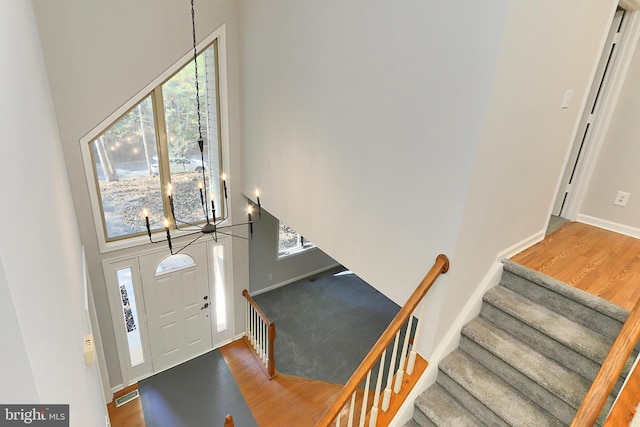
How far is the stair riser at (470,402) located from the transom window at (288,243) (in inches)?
165

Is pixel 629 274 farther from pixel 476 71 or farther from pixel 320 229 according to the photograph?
pixel 320 229

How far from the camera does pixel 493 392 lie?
209cm

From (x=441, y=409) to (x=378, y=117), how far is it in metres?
2.01

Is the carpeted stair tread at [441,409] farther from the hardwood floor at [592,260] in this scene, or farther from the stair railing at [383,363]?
the hardwood floor at [592,260]

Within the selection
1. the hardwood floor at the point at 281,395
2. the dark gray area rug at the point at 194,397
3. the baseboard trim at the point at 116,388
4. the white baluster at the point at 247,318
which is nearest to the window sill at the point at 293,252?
the white baluster at the point at 247,318

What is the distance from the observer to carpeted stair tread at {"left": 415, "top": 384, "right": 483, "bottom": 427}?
2119 millimetres

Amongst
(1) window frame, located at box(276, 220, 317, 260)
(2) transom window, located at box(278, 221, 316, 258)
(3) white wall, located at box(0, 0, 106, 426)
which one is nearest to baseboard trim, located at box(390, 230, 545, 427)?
(3) white wall, located at box(0, 0, 106, 426)

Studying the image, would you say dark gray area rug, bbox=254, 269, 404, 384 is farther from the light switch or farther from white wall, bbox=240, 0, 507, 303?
the light switch

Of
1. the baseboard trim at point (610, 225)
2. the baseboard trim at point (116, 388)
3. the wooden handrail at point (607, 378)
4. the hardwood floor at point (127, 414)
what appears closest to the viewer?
the wooden handrail at point (607, 378)

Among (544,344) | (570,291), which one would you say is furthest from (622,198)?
(544,344)

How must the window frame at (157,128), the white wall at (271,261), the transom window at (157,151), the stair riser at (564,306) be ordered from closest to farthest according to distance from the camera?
the stair riser at (564,306) → the window frame at (157,128) → the transom window at (157,151) → the white wall at (271,261)

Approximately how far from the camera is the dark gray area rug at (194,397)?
156 inches

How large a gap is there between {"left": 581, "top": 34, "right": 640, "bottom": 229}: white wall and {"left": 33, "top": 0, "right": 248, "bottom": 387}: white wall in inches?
160

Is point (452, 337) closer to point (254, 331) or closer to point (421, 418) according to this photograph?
point (421, 418)
